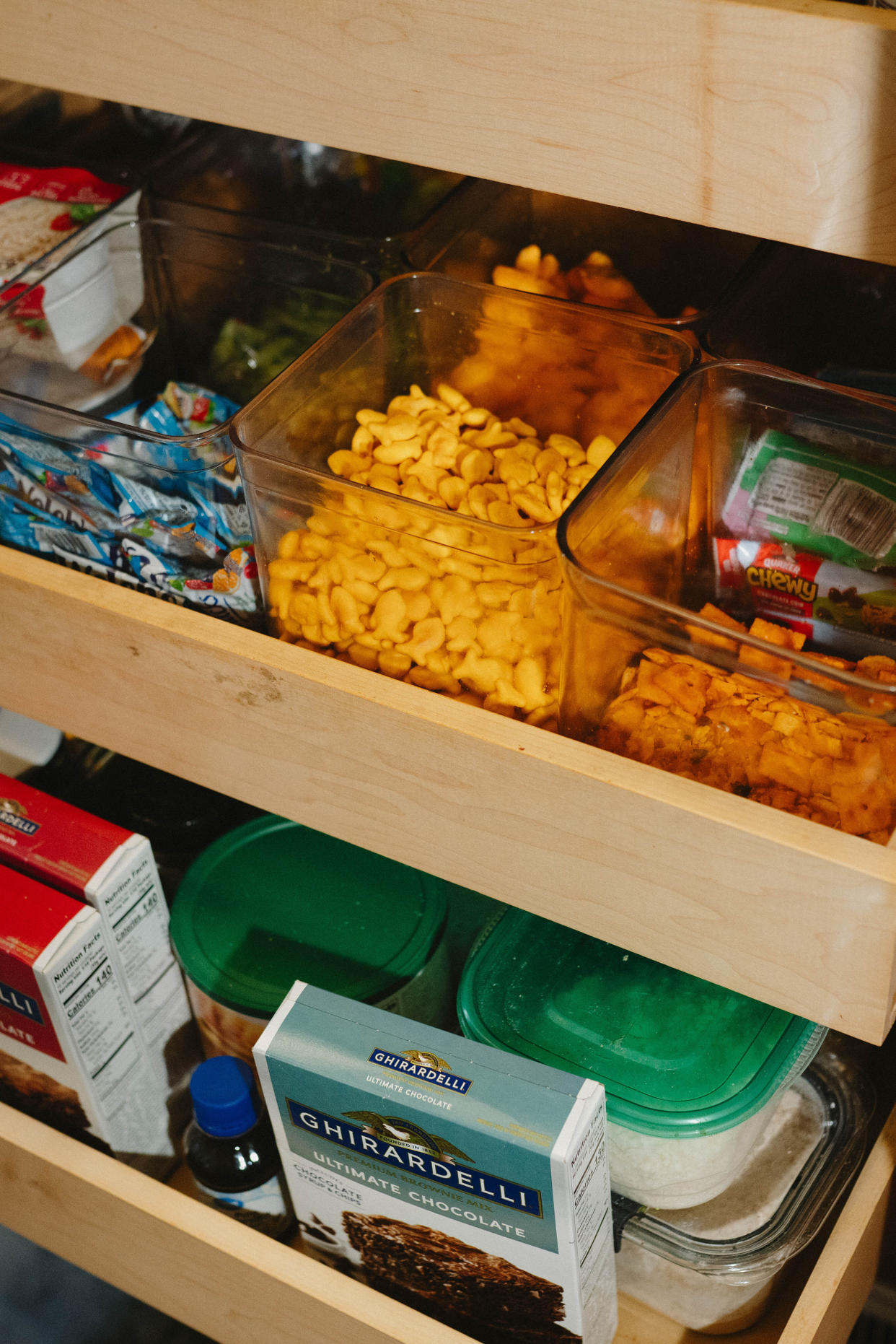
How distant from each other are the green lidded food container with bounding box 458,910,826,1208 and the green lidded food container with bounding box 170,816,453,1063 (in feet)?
0.24

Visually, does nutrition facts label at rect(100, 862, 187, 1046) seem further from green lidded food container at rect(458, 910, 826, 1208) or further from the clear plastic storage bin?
the clear plastic storage bin

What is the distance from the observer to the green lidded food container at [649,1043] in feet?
2.51

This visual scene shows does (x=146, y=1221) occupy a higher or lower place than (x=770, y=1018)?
lower

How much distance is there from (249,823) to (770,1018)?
17.9 inches

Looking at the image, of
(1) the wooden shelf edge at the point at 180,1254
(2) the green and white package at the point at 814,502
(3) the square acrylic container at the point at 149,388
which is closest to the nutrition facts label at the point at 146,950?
(1) the wooden shelf edge at the point at 180,1254

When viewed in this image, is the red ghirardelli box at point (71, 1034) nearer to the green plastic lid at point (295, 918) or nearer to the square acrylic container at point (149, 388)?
the green plastic lid at point (295, 918)

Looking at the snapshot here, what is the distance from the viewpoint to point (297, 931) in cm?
94

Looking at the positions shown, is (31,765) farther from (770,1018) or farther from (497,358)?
(770,1018)

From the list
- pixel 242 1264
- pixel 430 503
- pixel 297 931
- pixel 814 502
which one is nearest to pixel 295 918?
pixel 297 931

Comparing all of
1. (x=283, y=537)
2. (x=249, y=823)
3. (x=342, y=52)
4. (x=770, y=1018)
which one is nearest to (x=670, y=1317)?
(x=770, y=1018)

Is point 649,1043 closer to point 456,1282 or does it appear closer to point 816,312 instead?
point 456,1282

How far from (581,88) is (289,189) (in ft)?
1.96

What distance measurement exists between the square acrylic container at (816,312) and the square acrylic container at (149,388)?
301mm

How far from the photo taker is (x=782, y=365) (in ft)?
2.82
